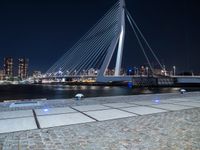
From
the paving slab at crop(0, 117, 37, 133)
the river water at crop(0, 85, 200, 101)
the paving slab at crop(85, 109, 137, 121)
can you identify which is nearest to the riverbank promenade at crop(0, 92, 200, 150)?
the paving slab at crop(0, 117, 37, 133)

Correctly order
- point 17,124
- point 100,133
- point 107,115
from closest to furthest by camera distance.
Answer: point 100,133 → point 17,124 → point 107,115

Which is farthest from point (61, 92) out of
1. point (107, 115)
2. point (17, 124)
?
point (17, 124)

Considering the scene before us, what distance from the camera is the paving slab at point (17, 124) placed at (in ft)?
14.7

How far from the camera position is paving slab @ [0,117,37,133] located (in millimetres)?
4488

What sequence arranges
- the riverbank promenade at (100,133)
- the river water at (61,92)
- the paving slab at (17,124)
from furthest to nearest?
the river water at (61,92) < the paving slab at (17,124) < the riverbank promenade at (100,133)

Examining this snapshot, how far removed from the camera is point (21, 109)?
7.37 meters

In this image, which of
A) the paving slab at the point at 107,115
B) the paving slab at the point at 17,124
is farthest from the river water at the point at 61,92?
the paving slab at the point at 17,124

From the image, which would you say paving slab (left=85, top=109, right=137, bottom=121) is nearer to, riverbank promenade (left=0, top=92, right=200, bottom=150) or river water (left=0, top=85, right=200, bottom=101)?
riverbank promenade (left=0, top=92, right=200, bottom=150)

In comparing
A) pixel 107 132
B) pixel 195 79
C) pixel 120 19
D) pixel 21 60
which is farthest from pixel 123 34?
pixel 21 60

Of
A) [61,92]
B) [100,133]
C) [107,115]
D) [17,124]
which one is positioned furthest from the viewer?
[61,92]

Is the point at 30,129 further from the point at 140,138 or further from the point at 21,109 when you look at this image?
the point at 21,109

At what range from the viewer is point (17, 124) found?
495 cm

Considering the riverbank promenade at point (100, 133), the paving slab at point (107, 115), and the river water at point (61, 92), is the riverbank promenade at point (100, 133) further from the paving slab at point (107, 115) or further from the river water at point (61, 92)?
the river water at point (61, 92)

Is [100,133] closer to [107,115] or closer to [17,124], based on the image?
[107,115]
